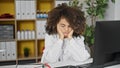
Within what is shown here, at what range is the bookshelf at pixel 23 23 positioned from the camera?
4.33m

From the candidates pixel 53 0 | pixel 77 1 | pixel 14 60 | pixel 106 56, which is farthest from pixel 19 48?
pixel 106 56

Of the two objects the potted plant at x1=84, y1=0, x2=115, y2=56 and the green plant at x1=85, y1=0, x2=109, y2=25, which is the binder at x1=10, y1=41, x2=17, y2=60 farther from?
the green plant at x1=85, y1=0, x2=109, y2=25

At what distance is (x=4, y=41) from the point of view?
4.32m

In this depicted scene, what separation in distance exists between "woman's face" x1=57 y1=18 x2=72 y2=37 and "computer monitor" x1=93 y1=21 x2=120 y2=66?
2.19ft

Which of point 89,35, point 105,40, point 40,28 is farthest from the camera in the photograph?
point 40,28

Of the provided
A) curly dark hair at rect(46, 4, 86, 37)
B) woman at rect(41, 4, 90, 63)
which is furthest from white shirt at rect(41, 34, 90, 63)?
curly dark hair at rect(46, 4, 86, 37)

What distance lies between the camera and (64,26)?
196 centimetres

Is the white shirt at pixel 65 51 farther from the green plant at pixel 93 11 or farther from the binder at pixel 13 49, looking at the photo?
the binder at pixel 13 49

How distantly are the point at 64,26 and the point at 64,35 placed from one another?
14 cm

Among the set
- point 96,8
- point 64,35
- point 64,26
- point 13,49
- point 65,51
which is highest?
point 96,8

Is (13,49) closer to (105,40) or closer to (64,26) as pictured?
(64,26)

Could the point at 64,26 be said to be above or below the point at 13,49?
above

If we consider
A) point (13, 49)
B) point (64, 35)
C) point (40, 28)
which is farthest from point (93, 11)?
point (64, 35)

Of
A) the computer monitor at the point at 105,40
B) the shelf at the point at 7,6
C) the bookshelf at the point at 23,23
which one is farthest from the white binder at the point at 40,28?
the computer monitor at the point at 105,40
